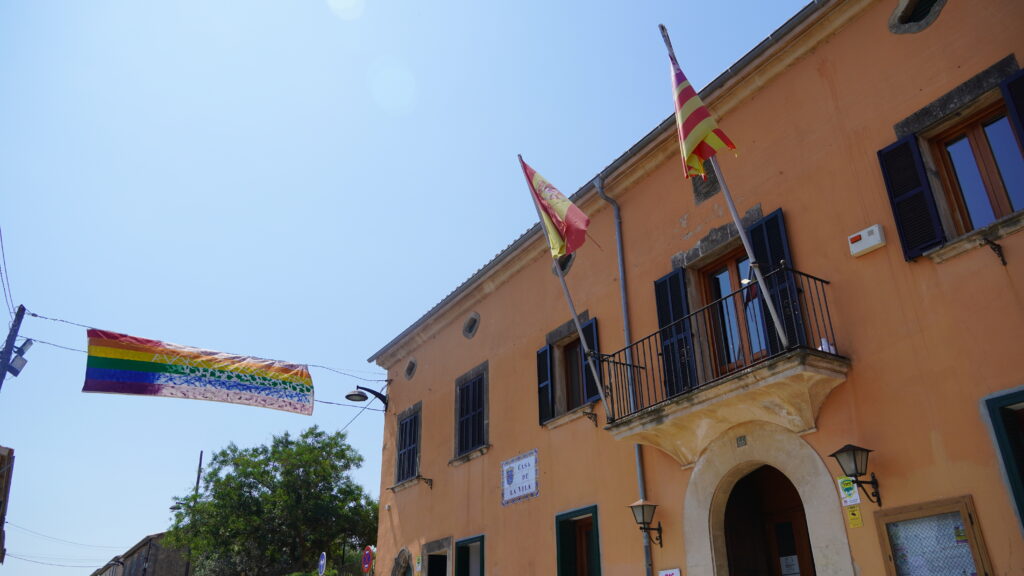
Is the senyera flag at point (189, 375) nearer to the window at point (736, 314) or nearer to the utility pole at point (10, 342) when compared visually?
the utility pole at point (10, 342)

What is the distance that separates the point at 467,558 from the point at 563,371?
3.91 m

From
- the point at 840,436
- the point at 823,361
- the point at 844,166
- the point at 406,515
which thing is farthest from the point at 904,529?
the point at 406,515

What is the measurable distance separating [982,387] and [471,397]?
8811mm

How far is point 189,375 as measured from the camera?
41.1ft

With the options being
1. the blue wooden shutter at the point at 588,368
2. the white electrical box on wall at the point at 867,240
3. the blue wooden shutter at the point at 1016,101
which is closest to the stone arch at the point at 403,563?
the blue wooden shutter at the point at 588,368

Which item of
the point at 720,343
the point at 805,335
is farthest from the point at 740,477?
the point at 805,335

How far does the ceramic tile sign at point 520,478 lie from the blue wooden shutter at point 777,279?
456cm

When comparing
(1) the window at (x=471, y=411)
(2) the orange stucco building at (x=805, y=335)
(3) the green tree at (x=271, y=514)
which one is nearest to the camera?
(2) the orange stucco building at (x=805, y=335)

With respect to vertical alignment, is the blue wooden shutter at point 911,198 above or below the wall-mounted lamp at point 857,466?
above

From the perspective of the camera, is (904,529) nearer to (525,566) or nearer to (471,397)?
(525,566)

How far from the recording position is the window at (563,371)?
35.4 ft

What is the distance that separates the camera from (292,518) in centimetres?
2192

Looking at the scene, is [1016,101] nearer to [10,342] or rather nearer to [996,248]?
[996,248]

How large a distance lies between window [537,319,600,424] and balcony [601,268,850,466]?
1000 mm
